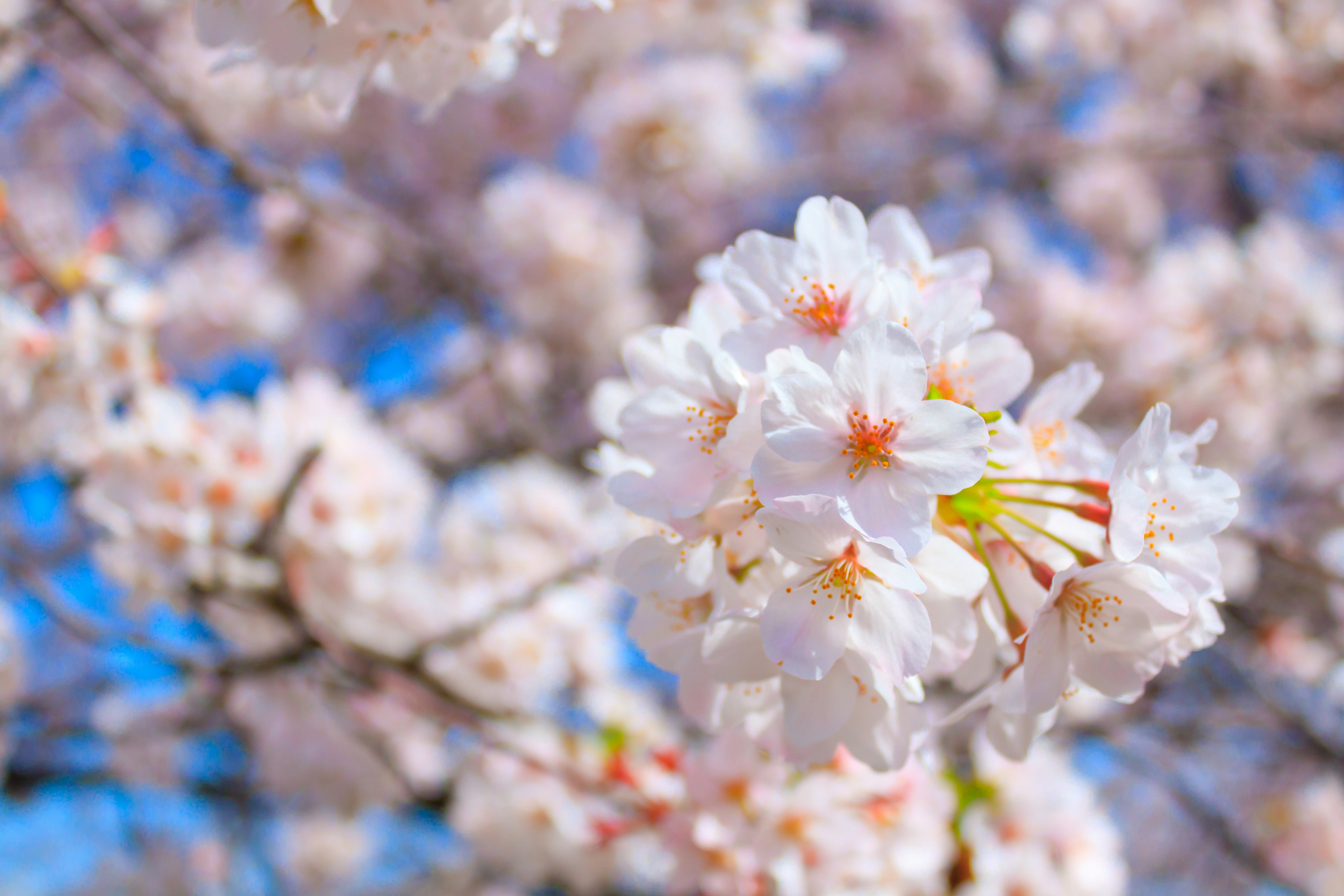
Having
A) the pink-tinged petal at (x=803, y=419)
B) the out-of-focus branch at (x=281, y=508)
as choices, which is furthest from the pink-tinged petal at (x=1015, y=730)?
the out-of-focus branch at (x=281, y=508)

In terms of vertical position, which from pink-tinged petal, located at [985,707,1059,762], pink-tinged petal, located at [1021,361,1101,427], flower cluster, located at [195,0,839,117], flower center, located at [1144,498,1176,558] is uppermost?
flower cluster, located at [195,0,839,117]

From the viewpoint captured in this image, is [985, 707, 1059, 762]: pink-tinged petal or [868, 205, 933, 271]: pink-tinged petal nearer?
[985, 707, 1059, 762]: pink-tinged petal

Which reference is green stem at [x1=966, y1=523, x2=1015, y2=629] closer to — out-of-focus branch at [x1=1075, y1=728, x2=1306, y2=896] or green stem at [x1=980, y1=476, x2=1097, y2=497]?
green stem at [x1=980, y1=476, x2=1097, y2=497]

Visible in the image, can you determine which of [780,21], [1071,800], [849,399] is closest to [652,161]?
[780,21]

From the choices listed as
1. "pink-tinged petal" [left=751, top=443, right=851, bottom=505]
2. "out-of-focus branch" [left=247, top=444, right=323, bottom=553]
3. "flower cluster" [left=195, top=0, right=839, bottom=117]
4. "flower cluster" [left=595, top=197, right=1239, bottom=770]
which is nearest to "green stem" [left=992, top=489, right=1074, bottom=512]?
"flower cluster" [left=595, top=197, right=1239, bottom=770]

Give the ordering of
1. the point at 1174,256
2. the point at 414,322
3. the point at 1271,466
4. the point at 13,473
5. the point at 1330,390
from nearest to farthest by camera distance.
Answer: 1. the point at 1330,390
2. the point at 13,473
3. the point at 1174,256
4. the point at 1271,466
5. the point at 414,322

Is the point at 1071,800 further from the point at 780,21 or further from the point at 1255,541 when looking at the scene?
the point at 780,21
